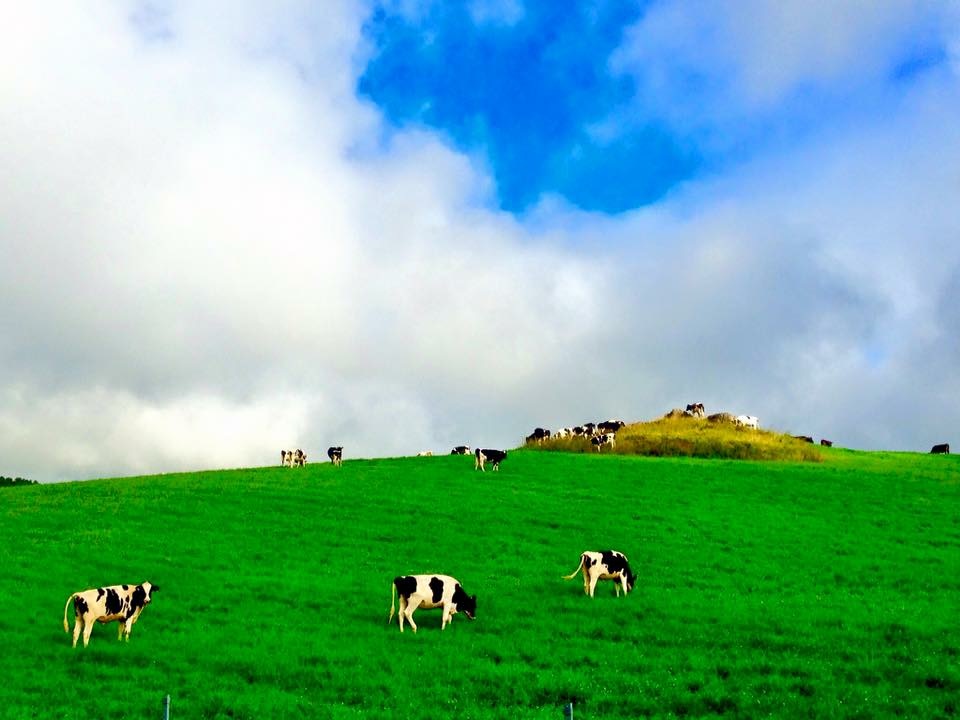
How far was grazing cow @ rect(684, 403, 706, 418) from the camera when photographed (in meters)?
83.9

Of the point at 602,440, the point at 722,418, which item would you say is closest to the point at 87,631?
the point at 602,440

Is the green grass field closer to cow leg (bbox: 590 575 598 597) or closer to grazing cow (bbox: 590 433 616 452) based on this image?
cow leg (bbox: 590 575 598 597)

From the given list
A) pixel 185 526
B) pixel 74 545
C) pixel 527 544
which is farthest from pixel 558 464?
pixel 74 545

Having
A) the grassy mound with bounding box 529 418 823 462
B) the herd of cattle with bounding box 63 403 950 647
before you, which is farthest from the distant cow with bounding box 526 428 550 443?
the herd of cattle with bounding box 63 403 950 647

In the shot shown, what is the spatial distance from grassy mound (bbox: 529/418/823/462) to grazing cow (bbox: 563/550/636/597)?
43252 millimetres

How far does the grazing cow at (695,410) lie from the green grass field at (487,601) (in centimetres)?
3260

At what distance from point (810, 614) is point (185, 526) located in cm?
2644

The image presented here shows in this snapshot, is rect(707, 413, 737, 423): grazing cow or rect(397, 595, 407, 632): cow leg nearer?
rect(397, 595, 407, 632): cow leg

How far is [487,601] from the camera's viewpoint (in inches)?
1014

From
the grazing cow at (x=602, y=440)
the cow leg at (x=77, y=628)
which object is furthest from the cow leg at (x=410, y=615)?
the grazing cow at (x=602, y=440)

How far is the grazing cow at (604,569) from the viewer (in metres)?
27.0

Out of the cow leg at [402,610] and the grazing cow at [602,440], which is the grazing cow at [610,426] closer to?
the grazing cow at [602,440]

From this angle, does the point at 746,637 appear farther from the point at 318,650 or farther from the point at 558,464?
the point at 558,464

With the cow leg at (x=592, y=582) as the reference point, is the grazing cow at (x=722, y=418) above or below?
above
